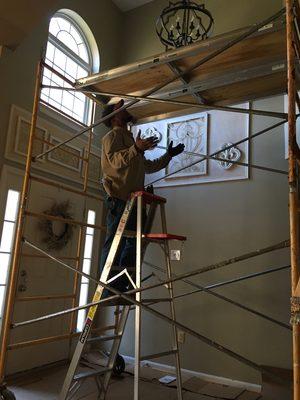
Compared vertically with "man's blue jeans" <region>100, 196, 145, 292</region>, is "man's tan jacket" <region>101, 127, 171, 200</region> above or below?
above

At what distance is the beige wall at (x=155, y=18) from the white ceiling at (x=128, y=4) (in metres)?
0.05

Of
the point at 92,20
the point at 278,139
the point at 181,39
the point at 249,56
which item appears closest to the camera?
the point at 249,56

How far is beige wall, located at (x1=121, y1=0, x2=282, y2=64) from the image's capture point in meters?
4.09

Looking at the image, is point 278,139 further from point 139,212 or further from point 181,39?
point 139,212

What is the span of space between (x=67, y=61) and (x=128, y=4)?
1.51 m

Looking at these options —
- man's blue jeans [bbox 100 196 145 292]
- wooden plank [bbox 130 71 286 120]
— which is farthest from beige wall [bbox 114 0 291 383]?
man's blue jeans [bbox 100 196 145 292]

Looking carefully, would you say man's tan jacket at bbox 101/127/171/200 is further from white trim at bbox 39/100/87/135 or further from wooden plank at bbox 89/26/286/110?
white trim at bbox 39/100/87/135

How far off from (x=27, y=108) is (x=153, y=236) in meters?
2.10

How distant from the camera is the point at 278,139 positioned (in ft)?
11.9

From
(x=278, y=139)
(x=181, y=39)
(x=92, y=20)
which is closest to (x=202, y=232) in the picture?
(x=278, y=139)

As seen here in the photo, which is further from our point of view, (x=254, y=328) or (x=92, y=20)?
(x=92, y=20)

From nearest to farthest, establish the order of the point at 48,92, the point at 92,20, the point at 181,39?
1. the point at 181,39
2. the point at 48,92
3. the point at 92,20

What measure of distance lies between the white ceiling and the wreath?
121 inches

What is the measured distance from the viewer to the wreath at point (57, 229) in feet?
11.7
